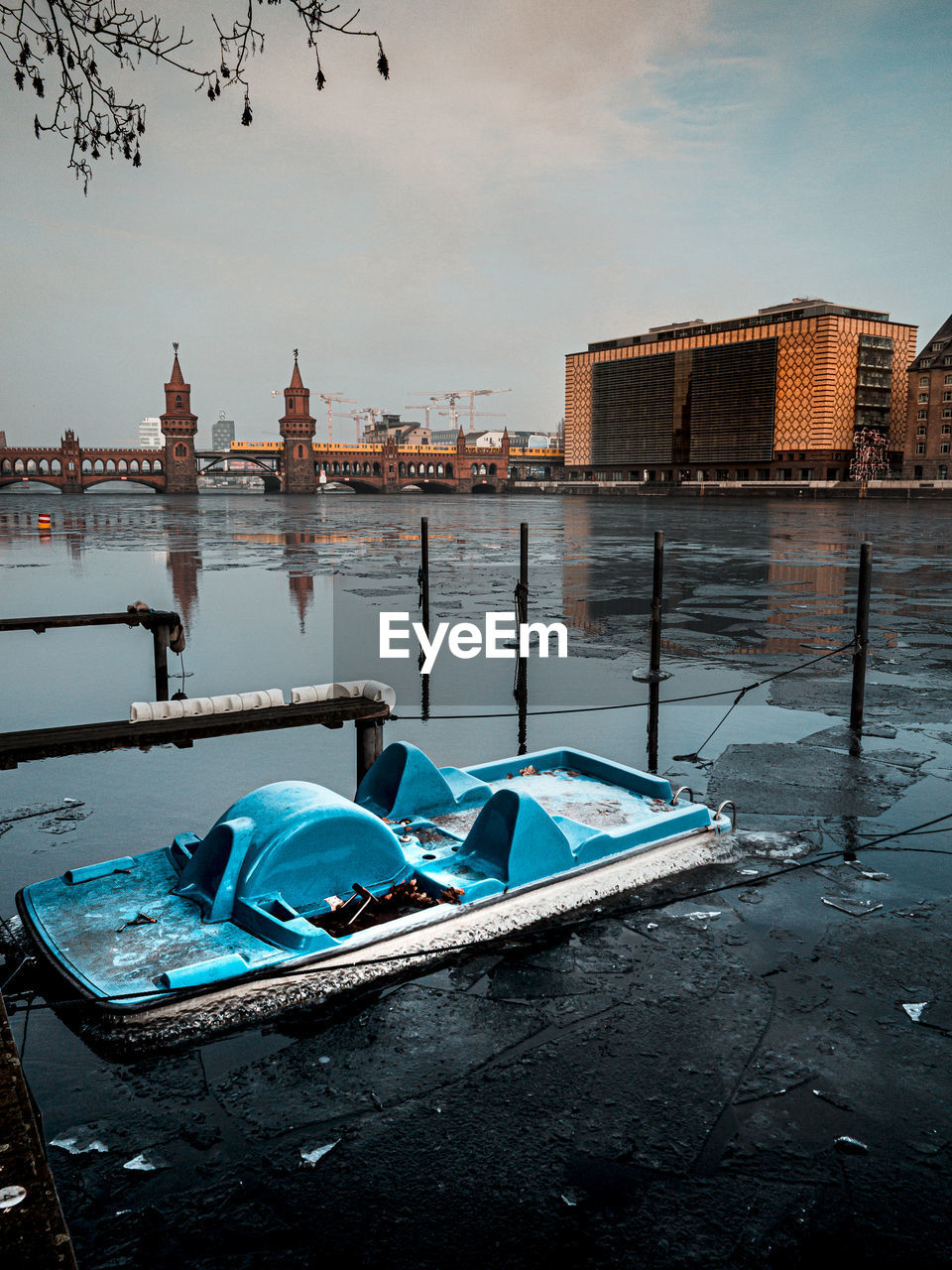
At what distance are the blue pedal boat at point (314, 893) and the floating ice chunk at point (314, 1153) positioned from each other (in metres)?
0.96

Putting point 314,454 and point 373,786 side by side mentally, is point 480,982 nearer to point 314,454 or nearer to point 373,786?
point 373,786

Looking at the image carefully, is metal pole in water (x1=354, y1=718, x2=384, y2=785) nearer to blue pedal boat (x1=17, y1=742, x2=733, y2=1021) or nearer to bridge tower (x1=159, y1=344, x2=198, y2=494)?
blue pedal boat (x1=17, y1=742, x2=733, y2=1021)

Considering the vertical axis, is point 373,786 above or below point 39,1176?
below

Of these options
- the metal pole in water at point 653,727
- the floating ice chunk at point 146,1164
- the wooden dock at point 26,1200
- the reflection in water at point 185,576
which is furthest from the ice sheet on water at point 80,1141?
the reflection in water at point 185,576

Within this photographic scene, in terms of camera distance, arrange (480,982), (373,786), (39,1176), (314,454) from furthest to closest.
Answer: (314,454) < (373,786) < (480,982) < (39,1176)

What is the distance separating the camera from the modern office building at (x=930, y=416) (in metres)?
115

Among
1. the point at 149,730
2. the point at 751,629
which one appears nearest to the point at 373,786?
the point at 149,730

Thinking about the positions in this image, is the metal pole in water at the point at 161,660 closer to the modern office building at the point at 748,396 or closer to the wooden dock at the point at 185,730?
the wooden dock at the point at 185,730

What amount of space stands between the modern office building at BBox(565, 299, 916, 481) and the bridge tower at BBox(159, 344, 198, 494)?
75991 mm

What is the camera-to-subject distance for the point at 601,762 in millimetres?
7410

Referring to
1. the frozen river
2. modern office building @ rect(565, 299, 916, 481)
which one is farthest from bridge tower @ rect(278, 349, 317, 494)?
the frozen river

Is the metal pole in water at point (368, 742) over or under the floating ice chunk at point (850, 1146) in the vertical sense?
over

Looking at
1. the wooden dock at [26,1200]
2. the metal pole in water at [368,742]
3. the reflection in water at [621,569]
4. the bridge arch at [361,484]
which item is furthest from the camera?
the bridge arch at [361,484]

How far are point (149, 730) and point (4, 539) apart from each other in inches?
1627
